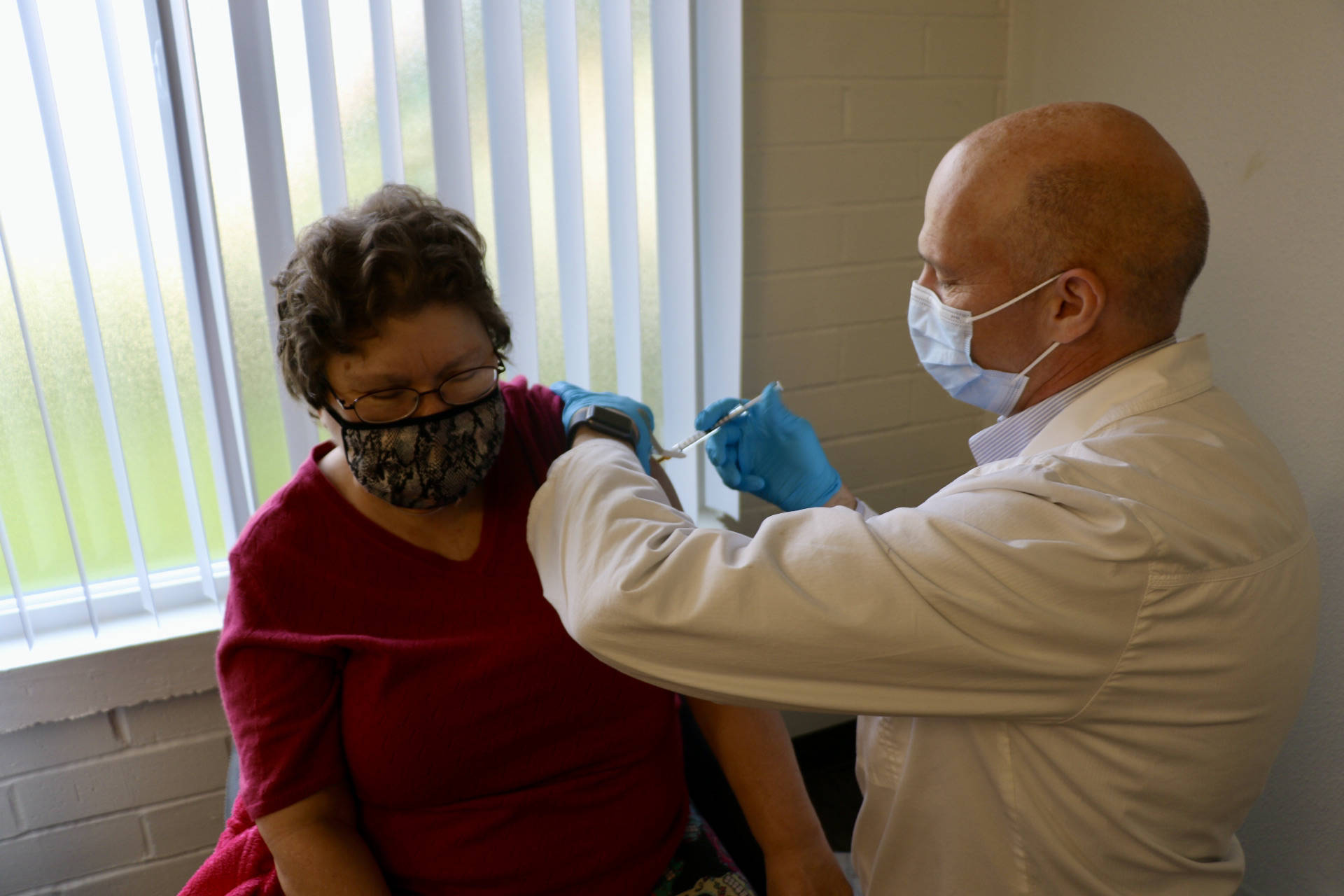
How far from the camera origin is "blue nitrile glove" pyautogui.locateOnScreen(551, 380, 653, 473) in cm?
139

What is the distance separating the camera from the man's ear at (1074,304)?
113 centimetres

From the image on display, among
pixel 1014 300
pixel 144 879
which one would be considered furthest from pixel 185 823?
pixel 1014 300

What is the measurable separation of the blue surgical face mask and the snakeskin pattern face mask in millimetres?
657

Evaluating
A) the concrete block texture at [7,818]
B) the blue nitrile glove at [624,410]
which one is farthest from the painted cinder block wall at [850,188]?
the concrete block texture at [7,818]

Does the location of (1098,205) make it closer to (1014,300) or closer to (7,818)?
(1014,300)

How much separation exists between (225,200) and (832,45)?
1361mm

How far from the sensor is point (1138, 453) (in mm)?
1036

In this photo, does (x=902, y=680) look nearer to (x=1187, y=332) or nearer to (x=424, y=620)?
(x=424, y=620)

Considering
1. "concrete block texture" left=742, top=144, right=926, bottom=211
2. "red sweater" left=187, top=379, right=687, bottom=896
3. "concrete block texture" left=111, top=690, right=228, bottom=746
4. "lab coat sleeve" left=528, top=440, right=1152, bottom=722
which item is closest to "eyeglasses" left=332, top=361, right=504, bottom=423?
"red sweater" left=187, top=379, right=687, bottom=896

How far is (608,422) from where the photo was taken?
1334mm

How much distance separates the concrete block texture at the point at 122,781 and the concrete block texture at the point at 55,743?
19mm

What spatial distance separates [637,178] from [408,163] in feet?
1.68

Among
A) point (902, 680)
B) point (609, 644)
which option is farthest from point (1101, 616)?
point (609, 644)

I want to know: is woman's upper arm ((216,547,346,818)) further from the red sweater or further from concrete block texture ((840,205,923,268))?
concrete block texture ((840,205,923,268))
